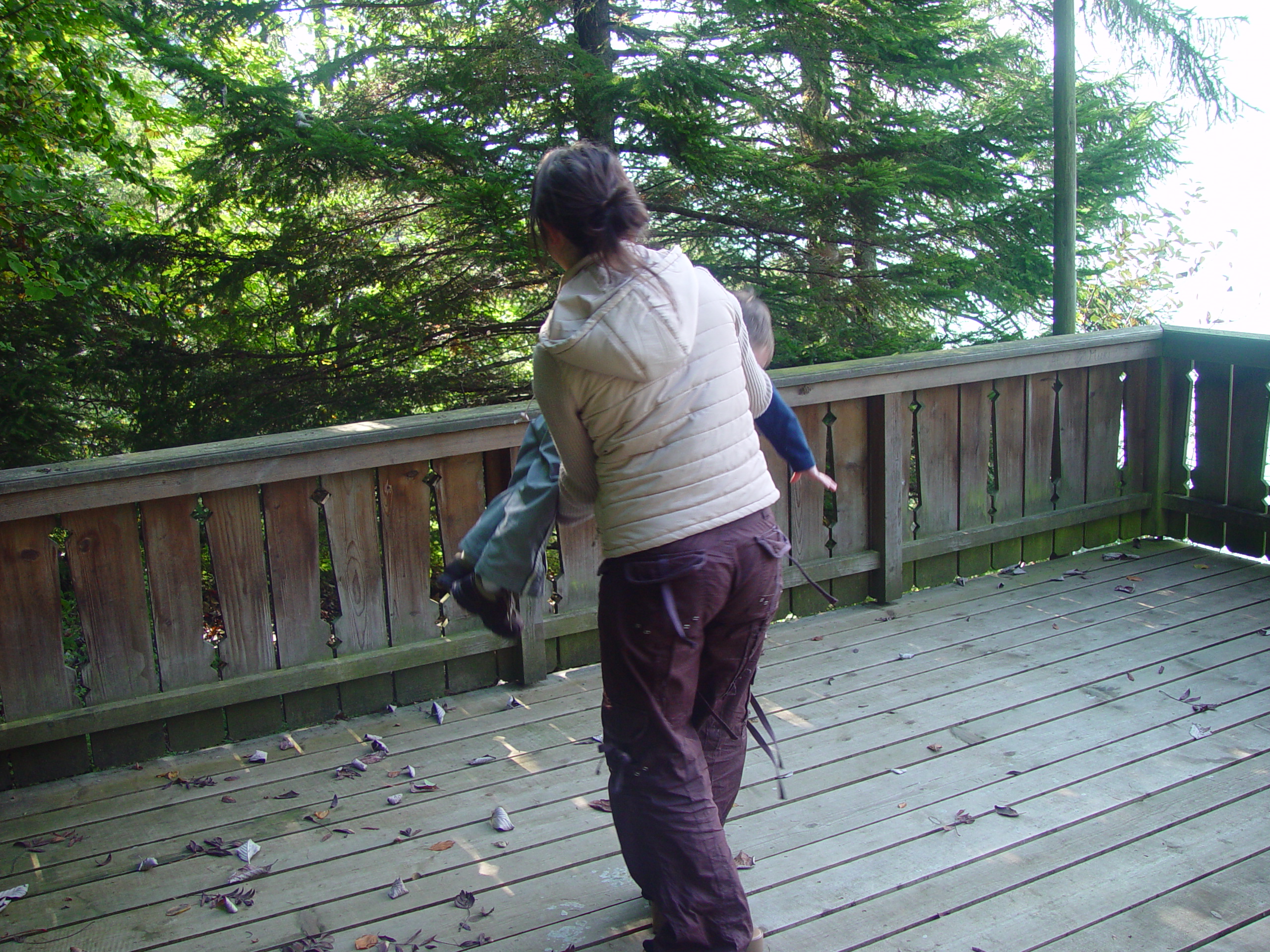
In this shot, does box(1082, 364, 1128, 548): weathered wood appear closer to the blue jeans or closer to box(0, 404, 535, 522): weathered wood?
box(0, 404, 535, 522): weathered wood

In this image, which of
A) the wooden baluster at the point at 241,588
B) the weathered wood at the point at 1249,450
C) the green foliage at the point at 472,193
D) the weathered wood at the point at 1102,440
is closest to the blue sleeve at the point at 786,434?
the wooden baluster at the point at 241,588

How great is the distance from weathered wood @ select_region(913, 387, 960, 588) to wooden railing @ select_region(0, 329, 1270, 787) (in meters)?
0.01

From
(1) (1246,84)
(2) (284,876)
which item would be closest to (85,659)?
(2) (284,876)

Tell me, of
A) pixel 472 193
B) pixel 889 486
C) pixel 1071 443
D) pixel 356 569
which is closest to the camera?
pixel 356 569

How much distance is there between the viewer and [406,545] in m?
3.33

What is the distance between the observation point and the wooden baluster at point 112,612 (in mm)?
2867

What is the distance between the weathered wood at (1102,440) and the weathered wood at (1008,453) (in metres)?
0.39

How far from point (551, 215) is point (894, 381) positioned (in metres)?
2.58

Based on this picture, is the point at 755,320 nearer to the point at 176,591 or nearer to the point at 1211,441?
the point at 176,591

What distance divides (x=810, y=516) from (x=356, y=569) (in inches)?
70.4

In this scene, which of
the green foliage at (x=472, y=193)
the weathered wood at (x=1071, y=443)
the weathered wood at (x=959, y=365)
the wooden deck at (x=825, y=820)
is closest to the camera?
the wooden deck at (x=825, y=820)

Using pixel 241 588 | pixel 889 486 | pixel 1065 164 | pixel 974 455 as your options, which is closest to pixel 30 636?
pixel 241 588

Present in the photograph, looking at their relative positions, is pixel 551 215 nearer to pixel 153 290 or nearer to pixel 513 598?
pixel 513 598

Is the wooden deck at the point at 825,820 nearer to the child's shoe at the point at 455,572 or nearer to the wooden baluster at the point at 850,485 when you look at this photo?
the wooden baluster at the point at 850,485
